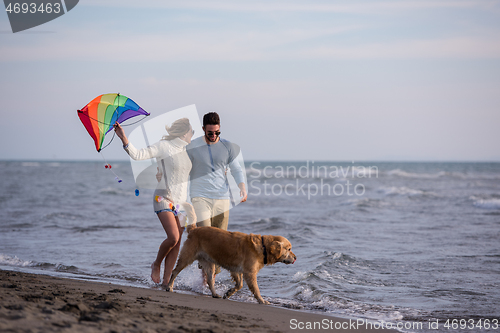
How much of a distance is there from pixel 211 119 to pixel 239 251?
1704 mm

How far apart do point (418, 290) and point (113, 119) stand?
4940mm

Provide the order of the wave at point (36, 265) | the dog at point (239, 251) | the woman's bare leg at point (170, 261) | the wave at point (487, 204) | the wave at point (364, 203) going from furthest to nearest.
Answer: the wave at point (364, 203) < the wave at point (487, 204) < the wave at point (36, 265) < the woman's bare leg at point (170, 261) < the dog at point (239, 251)

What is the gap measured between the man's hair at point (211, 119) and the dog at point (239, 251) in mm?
1350

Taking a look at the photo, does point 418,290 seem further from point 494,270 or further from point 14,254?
point 14,254

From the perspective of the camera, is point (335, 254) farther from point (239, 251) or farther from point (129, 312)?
point (129, 312)

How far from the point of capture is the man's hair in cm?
552

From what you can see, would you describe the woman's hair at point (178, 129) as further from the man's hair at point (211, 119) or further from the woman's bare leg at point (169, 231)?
the woman's bare leg at point (169, 231)

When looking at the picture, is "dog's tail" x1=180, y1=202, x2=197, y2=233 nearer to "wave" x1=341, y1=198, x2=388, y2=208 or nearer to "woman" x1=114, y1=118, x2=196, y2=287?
"woman" x1=114, y1=118, x2=196, y2=287

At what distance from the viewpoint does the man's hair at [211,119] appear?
552cm

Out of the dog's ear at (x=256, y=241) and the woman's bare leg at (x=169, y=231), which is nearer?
the dog's ear at (x=256, y=241)

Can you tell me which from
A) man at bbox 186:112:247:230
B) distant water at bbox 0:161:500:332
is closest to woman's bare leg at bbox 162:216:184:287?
distant water at bbox 0:161:500:332

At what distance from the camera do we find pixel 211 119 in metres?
5.51

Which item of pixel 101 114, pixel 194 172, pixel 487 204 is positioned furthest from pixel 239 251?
pixel 487 204

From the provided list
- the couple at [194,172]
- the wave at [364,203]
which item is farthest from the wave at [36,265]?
the wave at [364,203]
